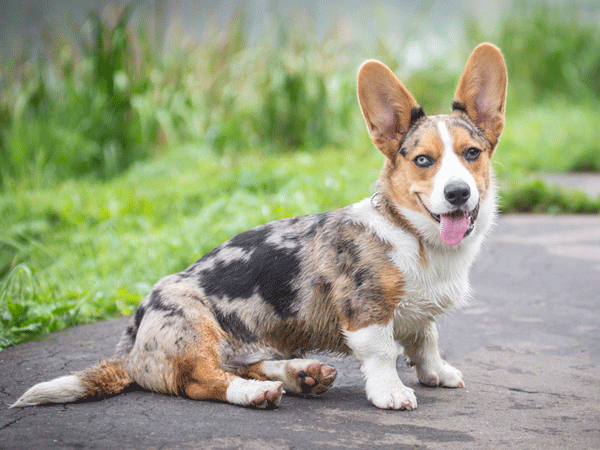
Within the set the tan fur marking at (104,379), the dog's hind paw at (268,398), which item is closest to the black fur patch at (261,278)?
the dog's hind paw at (268,398)

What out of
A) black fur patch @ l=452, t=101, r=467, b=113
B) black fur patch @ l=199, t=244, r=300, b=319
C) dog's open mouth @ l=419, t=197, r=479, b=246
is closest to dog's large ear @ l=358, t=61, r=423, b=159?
black fur patch @ l=452, t=101, r=467, b=113

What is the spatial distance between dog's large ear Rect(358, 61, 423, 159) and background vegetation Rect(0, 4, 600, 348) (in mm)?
2246

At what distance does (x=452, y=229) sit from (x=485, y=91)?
2.67ft

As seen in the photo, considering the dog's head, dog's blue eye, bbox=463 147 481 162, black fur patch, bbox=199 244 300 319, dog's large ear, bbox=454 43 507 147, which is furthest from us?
dog's large ear, bbox=454 43 507 147

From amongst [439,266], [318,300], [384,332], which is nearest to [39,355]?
Answer: [318,300]

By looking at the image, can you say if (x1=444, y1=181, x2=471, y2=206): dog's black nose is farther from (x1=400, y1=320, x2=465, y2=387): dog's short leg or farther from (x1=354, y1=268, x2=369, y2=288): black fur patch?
(x1=400, y1=320, x2=465, y2=387): dog's short leg

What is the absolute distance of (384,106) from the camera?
3119 millimetres

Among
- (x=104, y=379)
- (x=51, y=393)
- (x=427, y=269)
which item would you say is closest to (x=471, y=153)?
(x=427, y=269)

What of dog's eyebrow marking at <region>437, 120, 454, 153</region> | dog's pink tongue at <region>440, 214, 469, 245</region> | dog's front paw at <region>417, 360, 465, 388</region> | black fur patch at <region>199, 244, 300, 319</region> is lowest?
dog's front paw at <region>417, 360, 465, 388</region>

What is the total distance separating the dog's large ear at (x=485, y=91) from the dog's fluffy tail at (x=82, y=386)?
6.77 ft

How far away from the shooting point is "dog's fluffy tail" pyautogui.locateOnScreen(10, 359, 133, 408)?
8.89 feet

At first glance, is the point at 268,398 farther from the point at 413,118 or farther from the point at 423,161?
the point at 413,118

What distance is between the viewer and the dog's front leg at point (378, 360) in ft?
9.02

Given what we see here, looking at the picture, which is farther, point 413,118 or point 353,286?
point 413,118
